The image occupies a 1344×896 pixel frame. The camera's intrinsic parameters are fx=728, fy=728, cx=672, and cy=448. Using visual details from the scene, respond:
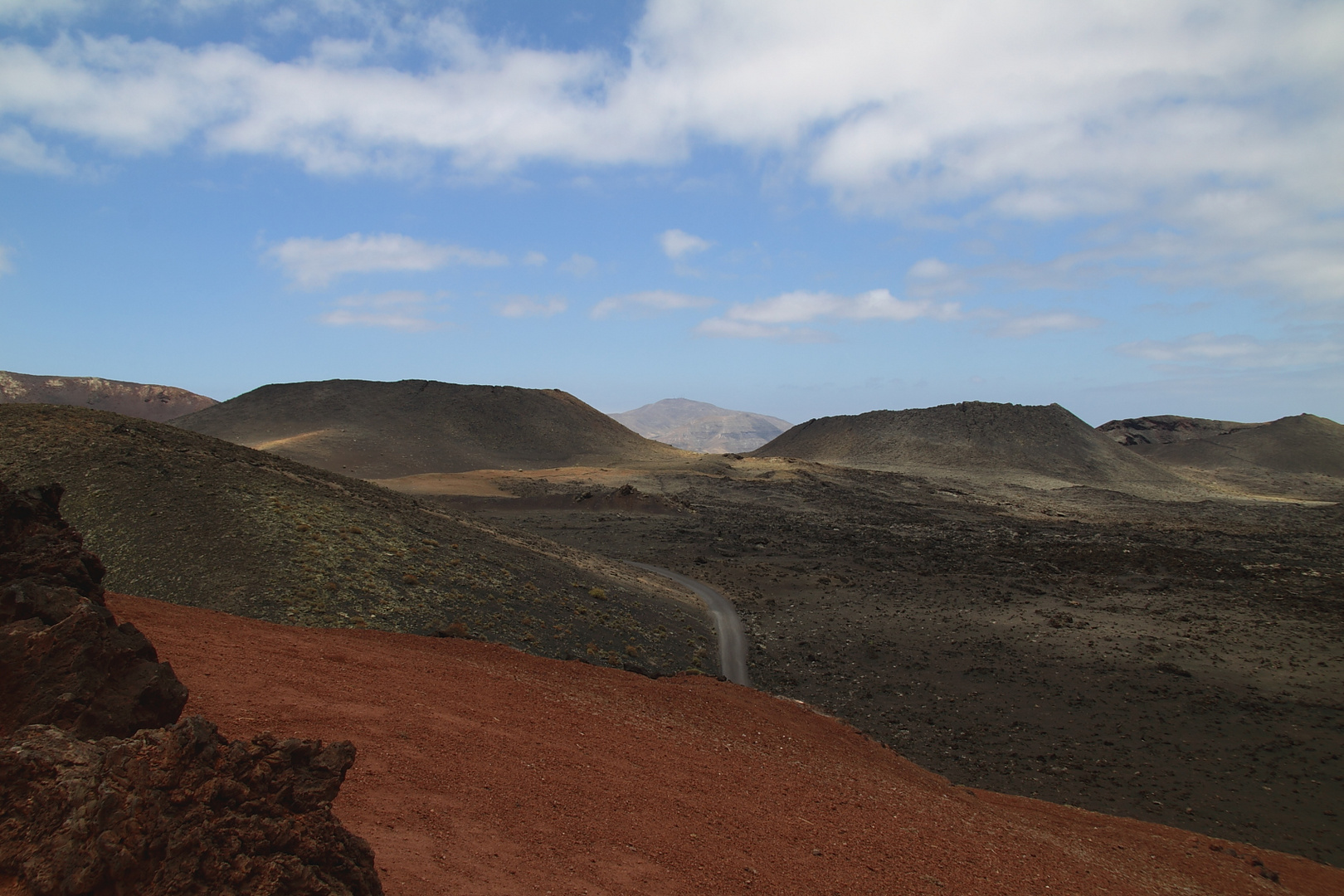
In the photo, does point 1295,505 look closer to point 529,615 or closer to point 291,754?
point 529,615

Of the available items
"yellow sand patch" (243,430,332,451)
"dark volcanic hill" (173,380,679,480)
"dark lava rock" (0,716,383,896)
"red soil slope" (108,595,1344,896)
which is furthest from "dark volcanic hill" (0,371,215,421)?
"dark lava rock" (0,716,383,896)

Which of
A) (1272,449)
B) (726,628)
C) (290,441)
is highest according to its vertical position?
(1272,449)

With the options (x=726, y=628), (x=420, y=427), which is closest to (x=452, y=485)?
(x=420, y=427)

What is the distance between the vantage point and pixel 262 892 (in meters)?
3.74

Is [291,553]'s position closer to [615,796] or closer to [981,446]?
[615,796]

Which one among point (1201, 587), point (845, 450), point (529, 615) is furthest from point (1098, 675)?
point (845, 450)

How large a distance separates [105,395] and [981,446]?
113 metres

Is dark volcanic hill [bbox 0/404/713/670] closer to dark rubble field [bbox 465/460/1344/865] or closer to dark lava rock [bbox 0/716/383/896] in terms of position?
dark rubble field [bbox 465/460/1344/865]

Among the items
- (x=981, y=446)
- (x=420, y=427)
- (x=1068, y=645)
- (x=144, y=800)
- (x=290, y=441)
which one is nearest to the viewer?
(x=144, y=800)

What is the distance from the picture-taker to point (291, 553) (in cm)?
1541

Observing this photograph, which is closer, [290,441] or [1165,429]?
[290,441]

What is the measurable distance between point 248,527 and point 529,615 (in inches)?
253

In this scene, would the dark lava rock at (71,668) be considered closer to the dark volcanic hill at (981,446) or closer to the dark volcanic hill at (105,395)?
the dark volcanic hill at (981,446)

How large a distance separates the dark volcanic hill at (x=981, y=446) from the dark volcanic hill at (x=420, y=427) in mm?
20806
